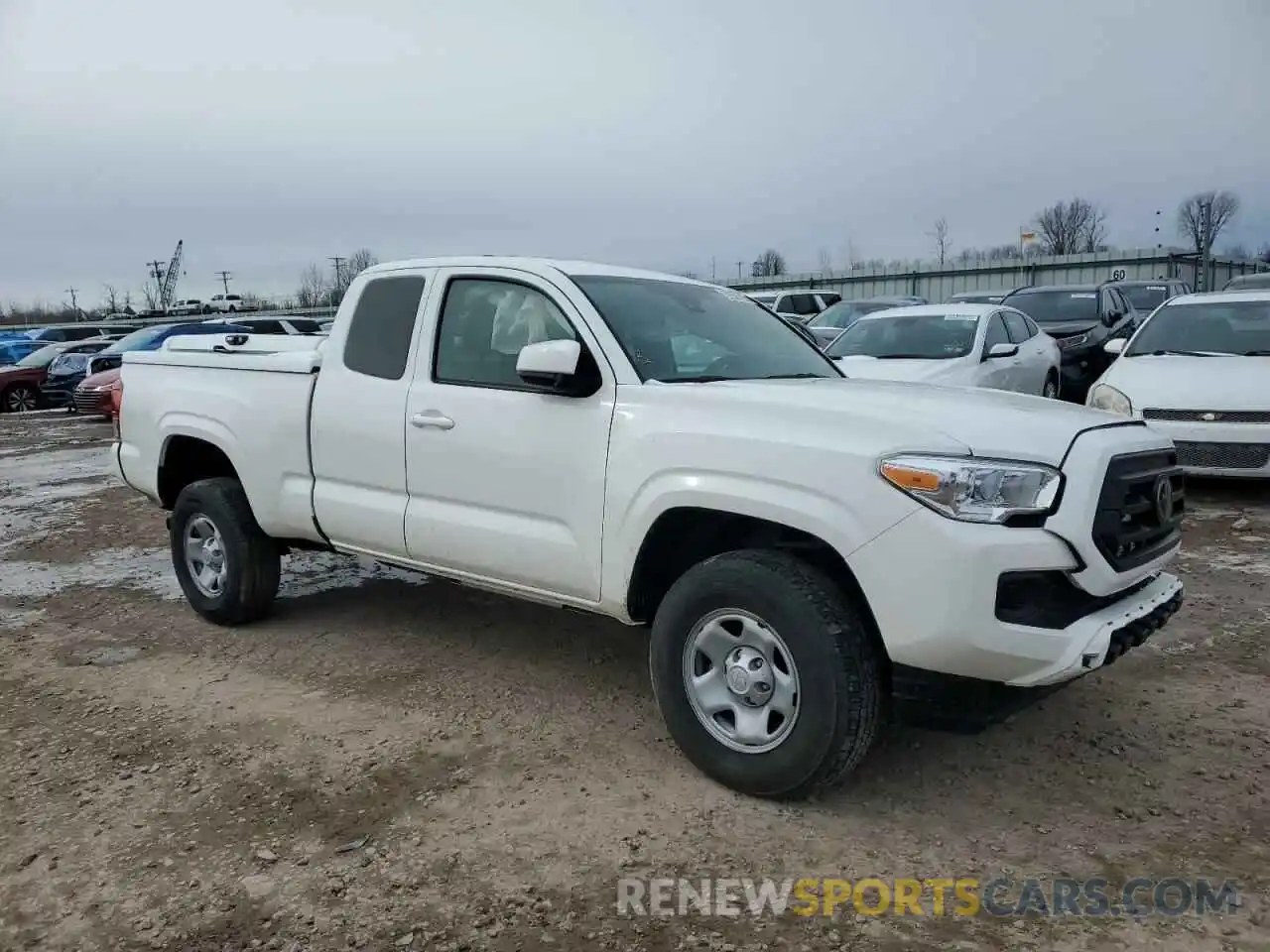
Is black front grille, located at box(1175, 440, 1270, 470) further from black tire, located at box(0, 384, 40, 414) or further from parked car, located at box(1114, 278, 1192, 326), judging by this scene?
black tire, located at box(0, 384, 40, 414)

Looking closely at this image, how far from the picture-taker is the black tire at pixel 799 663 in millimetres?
3135

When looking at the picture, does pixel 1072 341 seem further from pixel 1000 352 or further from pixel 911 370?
pixel 911 370

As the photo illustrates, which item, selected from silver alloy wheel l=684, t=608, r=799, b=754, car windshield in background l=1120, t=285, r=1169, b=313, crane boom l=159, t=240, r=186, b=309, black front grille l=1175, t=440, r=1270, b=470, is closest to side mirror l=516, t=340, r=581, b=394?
silver alloy wheel l=684, t=608, r=799, b=754

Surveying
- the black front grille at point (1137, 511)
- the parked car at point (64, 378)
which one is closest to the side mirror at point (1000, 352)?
the black front grille at point (1137, 511)

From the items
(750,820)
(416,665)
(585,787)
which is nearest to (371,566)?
(416,665)

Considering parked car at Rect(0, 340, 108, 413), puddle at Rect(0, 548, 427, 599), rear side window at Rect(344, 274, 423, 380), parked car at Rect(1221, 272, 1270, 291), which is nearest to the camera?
rear side window at Rect(344, 274, 423, 380)

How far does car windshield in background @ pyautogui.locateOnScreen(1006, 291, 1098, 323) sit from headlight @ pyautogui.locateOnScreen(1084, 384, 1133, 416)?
6.26 meters

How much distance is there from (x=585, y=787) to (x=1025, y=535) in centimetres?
174

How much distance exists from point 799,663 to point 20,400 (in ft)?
74.3

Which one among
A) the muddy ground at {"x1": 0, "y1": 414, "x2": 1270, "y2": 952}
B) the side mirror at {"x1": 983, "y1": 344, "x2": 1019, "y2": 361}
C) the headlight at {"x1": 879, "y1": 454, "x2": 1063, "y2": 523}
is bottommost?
the muddy ground at {"x1": 0, "y1": 414, "x2": 1270, "y2": 952}

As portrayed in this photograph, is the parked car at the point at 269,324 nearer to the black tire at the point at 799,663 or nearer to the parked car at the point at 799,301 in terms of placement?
the parked car at the point at 799,301

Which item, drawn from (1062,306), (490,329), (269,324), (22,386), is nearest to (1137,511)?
(490,329)

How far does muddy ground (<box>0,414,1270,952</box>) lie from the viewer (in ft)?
9.05

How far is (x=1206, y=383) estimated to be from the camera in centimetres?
784
